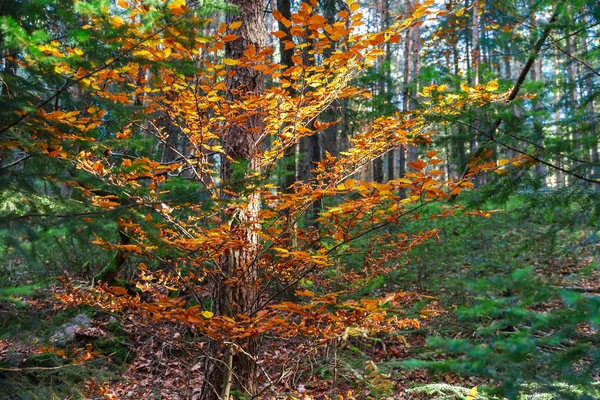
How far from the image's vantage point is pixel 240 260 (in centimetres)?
300

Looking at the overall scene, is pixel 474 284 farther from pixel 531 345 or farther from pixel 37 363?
pixel 37 363

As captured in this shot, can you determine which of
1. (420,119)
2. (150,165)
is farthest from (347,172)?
(150,165)

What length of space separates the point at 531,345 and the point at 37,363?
5.65 metres

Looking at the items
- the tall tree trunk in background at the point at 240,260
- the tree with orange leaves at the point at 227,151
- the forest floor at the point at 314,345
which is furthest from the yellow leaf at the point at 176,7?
the forest floor at the point at 314,345

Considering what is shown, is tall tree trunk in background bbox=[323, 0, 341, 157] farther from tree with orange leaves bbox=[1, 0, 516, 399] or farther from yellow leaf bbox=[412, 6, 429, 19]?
yellow leaf bbox=[412, 6, 429, 19]

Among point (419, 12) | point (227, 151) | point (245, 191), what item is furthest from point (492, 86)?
point (227, 151)

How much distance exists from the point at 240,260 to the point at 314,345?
830mm

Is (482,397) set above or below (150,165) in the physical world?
below

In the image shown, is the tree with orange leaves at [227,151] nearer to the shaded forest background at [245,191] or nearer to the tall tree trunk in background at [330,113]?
the shaded forest background at [245,191]

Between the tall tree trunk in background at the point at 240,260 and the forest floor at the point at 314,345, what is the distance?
23 centimetres

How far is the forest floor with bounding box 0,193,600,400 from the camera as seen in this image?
339 centimetres

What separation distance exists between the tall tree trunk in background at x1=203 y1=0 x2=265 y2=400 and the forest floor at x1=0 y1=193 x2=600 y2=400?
0.76 feet

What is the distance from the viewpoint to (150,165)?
233cm

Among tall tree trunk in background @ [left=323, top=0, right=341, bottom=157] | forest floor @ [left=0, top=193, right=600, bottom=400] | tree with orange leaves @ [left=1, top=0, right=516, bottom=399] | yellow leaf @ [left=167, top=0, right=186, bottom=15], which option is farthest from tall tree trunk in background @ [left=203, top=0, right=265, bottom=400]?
tall tree trunk in background @ [left=323, top=0, right=341, bottom=157]
